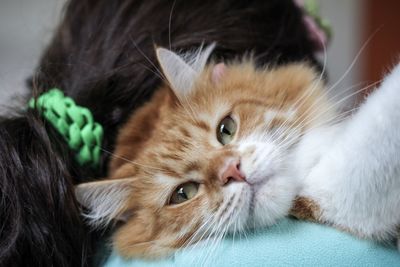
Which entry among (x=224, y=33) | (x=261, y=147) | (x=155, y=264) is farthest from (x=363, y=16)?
(x=155, y=264)

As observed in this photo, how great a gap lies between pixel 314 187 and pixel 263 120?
0.19 m

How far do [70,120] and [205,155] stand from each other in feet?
1.03

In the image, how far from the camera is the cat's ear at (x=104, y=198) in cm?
100

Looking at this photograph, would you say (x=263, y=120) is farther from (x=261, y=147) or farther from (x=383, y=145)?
(x=383, y=145)

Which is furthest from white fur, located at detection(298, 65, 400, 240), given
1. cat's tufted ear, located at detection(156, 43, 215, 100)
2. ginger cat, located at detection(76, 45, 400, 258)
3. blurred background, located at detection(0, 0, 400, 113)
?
blurred background, located at detection(0, 0, 400, 113)

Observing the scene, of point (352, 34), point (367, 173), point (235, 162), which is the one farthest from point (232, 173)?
point (352, 34)

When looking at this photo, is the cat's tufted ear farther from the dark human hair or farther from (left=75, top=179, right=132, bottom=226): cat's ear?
(left=75, top=179, right=132, bottom=226): cat's ear

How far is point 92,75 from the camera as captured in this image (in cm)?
108

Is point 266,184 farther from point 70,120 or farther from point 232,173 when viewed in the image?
point 70,120

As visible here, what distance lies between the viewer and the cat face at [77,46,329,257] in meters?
0.94

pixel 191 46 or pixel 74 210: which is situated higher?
pixel 191 46

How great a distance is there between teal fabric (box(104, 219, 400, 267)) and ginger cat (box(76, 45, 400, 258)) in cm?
3

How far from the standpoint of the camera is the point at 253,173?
0.94 m

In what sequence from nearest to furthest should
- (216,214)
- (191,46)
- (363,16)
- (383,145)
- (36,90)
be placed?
(383,145), (216,214), (36,90), (191,46), (363,16)
